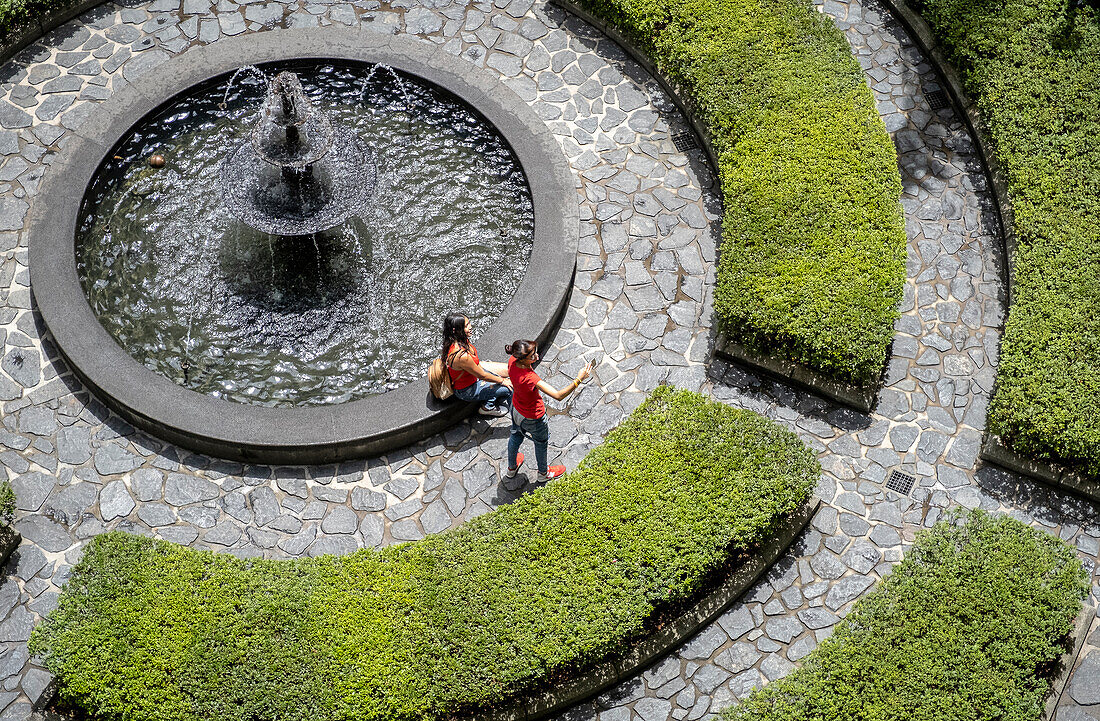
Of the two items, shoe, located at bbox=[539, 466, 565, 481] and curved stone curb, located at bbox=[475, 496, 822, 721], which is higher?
shoe, located at bbox=[539, 466, 565, 481]

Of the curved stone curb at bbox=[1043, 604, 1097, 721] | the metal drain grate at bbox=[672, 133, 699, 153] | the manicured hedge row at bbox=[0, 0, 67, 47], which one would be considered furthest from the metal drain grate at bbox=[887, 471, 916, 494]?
the manicured hedge row at bbox=[0, 0, 67, 47]

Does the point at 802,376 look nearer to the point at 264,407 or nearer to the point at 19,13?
the point at 264,407

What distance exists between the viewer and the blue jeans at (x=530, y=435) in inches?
454

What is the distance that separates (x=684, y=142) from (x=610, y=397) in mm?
4099

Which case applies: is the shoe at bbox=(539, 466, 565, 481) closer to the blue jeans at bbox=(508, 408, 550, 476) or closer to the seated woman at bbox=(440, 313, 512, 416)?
the blue jeans at bbox=(508, 408, 550, 476)

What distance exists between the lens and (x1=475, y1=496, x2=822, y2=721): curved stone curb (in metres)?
10.9

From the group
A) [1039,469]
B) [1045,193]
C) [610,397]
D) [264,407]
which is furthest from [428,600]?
[1045,193]

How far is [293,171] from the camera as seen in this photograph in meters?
13.9

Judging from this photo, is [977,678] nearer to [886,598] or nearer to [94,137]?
[886,598]

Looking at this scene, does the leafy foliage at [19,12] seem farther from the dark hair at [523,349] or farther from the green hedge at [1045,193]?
the green hedge at [1045,193]

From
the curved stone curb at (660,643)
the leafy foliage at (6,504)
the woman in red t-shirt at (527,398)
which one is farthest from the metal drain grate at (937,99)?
the leafy foliage at (6,504)

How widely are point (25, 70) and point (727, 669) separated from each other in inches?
473

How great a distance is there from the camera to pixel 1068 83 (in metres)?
14.7

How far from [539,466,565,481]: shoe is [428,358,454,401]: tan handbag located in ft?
4.29
